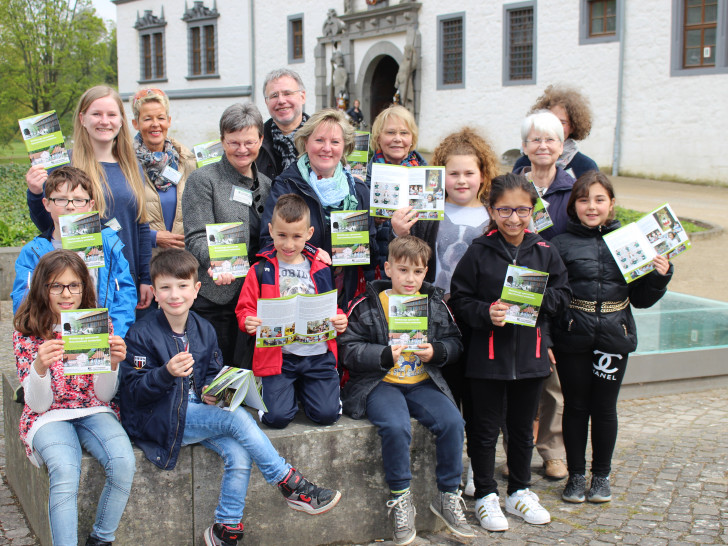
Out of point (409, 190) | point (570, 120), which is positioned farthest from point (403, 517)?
point (570, 120)

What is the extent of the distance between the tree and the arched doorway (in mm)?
14832

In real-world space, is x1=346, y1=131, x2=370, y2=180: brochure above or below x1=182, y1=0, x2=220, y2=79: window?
below

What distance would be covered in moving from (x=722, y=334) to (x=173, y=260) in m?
4.92

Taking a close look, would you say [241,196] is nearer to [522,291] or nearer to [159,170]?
[159,170]

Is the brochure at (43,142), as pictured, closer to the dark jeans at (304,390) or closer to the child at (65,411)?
the child at (65,411)

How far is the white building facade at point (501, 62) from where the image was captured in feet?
64.1

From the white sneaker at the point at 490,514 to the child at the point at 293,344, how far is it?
879mm

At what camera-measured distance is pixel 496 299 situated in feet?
13.2

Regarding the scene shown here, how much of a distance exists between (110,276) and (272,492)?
1.28 m

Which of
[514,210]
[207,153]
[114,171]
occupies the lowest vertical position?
[514,210]

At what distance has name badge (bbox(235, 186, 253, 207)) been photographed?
14.1ft

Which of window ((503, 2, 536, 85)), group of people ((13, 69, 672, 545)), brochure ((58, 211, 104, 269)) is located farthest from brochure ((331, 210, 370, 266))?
window ((503, 2, 536, 85))

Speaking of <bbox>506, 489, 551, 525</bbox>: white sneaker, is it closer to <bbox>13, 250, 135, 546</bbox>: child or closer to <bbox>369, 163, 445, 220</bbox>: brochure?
<bbox>369, 163, 445, 220</bbox>: brochure

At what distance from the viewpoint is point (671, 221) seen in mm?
4125
